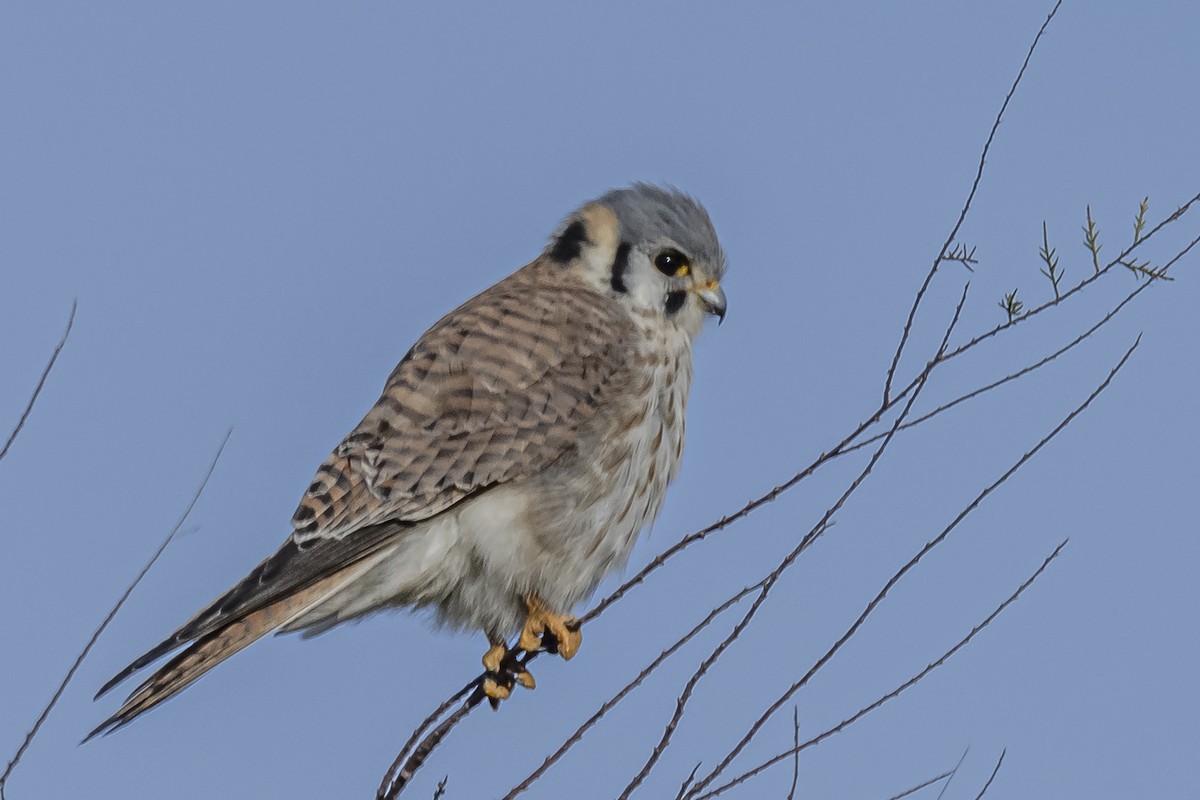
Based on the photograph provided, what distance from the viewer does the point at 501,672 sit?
132 inches

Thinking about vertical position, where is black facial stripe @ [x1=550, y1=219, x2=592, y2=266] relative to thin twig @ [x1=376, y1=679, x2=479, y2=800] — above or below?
above

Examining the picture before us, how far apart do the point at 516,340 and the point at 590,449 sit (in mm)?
344

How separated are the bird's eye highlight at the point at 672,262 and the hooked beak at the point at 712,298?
0.06 metres

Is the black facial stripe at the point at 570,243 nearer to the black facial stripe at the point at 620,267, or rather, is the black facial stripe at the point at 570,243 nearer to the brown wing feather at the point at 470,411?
the black facial stripe at the point at 620,267

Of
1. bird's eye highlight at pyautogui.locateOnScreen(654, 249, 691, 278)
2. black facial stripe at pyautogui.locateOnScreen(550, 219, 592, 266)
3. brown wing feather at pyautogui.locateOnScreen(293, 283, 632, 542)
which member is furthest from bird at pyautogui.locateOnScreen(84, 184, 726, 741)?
black facial stripe at pyautogui.locateOnScreen(550, 219, 592, 266)

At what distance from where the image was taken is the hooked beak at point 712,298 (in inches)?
155

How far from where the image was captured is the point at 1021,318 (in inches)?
109

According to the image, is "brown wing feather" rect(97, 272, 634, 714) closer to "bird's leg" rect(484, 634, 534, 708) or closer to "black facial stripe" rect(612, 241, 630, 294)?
"black facial stripe" rect(612, 241, 630, 294)

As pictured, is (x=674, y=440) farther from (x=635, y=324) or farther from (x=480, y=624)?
(x=480, y=624)

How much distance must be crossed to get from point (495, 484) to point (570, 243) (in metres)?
1.02

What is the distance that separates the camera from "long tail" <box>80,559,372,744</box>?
9.01 feet

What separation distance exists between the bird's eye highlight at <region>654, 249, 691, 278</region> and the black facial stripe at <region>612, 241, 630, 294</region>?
0.28ft

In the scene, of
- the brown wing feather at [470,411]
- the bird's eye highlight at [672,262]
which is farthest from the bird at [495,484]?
the bird's eye highlight at [672,262]

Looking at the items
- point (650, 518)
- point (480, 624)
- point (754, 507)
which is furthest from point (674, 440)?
point (754, 507)
